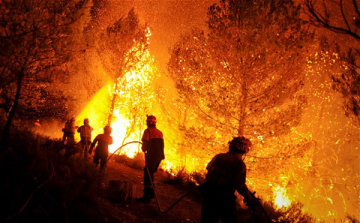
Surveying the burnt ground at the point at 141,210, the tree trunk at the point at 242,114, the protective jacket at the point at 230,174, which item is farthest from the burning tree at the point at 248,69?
the protective jacket at the point at 230,174

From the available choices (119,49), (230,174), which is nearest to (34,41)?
(230,174)

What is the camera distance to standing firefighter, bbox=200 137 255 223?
385 cm

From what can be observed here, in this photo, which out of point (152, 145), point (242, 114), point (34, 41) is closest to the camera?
point (152, 145)

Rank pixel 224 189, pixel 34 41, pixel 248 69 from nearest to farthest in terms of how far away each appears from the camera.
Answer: pixel 224 189
pixel 34 41
pixel 248 69

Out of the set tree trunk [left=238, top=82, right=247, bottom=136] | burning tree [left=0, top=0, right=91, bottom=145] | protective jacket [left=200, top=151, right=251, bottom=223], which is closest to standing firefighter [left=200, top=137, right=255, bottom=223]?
protective jacket [left=200, top=151, right=251, bottom=223]

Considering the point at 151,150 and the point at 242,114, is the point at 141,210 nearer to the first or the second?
the point at 151,150

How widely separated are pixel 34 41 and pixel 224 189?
6.00 m

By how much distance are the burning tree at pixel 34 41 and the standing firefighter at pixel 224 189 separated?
199 inches

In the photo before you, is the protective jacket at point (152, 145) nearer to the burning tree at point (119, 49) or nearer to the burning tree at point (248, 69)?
the burning tree at point (248, 69)

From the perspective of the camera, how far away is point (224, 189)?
387cm

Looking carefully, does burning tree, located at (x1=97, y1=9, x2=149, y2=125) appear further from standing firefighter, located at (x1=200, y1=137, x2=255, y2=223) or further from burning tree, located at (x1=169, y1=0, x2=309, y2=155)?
standing firefighter, located at (x1=200, y1=137, x2=255, y2=223)

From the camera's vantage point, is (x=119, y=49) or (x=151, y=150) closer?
(x=151, y=150)

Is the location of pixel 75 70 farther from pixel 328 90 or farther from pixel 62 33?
pixel 328 90

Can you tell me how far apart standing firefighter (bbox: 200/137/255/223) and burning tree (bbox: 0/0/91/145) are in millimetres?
5061
